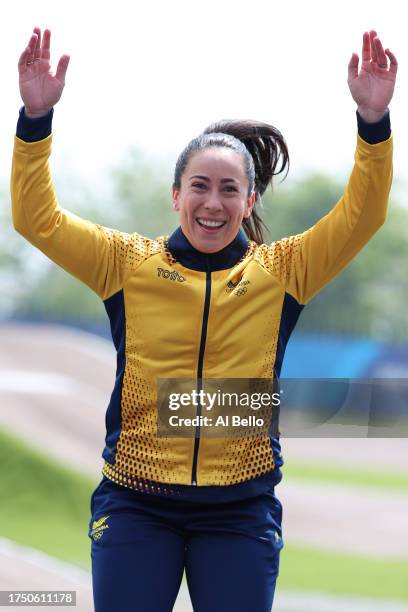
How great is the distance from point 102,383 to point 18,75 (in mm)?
5534

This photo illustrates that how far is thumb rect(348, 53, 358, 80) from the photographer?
178cm

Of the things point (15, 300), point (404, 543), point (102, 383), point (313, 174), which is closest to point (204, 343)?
point (404, 543)

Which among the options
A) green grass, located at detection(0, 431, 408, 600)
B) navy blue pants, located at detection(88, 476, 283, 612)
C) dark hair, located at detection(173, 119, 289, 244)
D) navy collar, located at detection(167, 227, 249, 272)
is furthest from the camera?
green grass, located at detection(0, 431, 408, 600)

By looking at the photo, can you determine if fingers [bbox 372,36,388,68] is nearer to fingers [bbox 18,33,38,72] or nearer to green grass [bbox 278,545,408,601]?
fingers [bbox 18,33,38,72]

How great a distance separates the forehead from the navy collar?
124 millimetres

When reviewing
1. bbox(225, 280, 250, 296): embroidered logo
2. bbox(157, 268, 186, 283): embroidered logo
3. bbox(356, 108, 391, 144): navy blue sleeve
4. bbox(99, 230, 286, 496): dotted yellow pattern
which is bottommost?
bbox(99, 230, 286, 496): dotted yellow pattern

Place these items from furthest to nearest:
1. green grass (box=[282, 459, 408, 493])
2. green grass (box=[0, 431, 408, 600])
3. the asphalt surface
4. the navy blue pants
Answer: green grass (box=[282, 459, 408, 493]) → the asphalt surface → green grass (box=[0, 431, 408, 600]) → the navy blue pants

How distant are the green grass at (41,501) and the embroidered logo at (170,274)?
3383mm

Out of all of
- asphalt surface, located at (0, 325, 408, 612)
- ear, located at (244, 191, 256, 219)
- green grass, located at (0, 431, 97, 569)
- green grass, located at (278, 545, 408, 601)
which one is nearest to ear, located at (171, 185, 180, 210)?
ear, located at (244, 191, 256, 219)

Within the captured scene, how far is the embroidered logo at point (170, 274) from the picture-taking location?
1.84 meters

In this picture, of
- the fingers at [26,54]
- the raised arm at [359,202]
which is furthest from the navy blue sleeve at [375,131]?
the fingers at [26,54]

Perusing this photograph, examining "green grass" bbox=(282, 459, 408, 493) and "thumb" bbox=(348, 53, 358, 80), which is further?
"green grass" bbox=(282, 459, 408, 493)

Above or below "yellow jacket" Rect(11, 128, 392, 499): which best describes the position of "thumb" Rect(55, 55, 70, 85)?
above

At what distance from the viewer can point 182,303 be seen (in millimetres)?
1821
